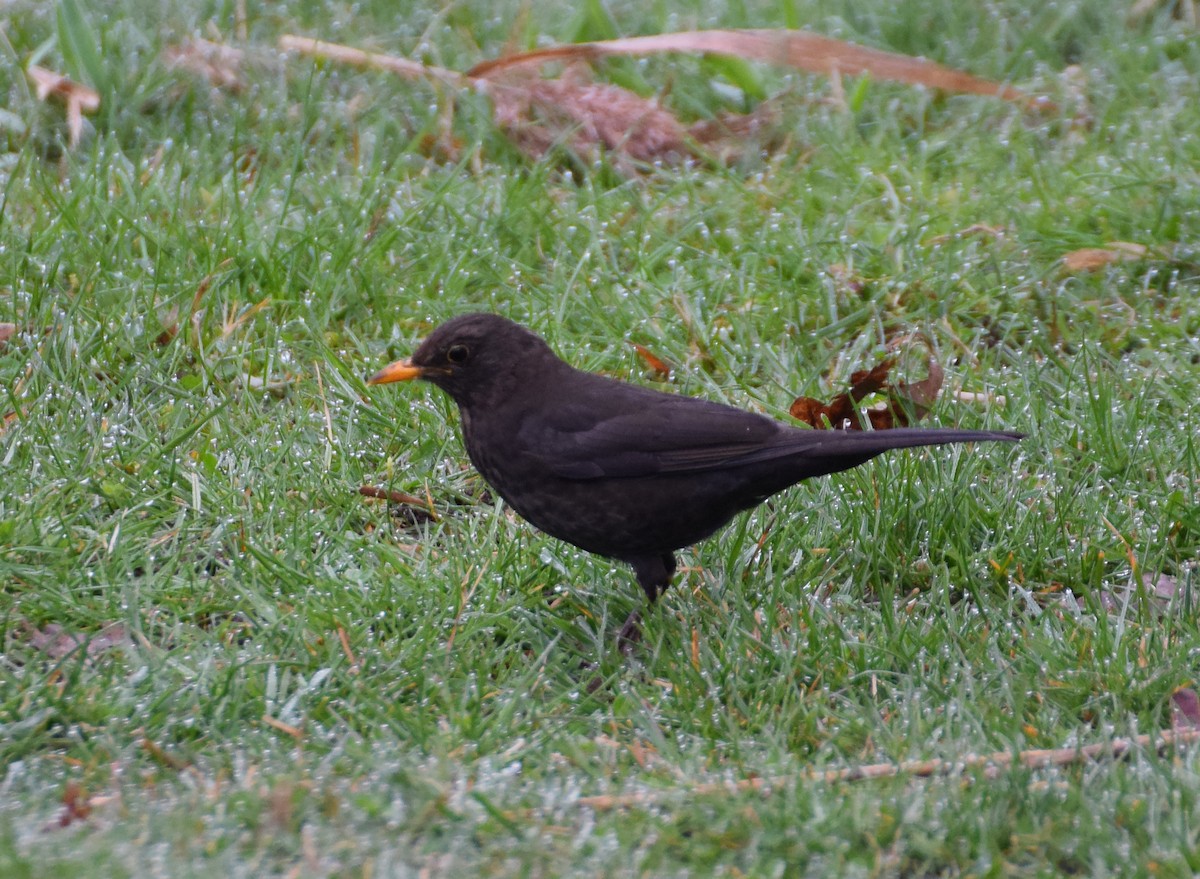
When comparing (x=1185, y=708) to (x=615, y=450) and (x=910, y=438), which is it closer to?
(x=910, y=438)

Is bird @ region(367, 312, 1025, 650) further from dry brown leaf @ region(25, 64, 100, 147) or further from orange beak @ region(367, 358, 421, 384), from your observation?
dry brown leaf @ region(25, 64, 100, 147)

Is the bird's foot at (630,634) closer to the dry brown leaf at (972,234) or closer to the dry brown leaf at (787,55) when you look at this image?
the dry brown leaf at (972,234)

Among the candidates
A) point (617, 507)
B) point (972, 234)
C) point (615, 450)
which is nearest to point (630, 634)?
point (617, 507)

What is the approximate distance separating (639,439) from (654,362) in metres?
1.17

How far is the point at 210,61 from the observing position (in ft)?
21.4

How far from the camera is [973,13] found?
736 centimetres

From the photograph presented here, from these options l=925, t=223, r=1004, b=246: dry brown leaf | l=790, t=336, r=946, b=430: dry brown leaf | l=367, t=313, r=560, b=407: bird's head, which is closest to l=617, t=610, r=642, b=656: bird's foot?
l=367, t=313, r=560, b=407: bird's head

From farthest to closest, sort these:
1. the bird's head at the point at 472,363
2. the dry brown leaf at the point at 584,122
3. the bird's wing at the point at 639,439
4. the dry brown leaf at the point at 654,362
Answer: the dry brown leaf at the point at 584,122 < the dry brown leaf at the point at 654,362 < the bird's head at the point at 472,363 < the bird's wing at the point at 639,439

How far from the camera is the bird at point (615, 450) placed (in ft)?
12.5

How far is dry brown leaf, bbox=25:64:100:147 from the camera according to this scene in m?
6.09

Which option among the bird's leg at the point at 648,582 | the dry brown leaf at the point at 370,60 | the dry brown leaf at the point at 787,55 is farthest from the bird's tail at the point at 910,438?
the dry brown leaf at the point at 370,60

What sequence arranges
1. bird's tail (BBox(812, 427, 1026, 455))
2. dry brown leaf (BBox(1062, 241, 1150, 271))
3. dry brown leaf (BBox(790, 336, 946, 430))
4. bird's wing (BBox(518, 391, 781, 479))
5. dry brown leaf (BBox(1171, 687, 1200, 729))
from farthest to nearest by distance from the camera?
dry brown leaf (BBox(1062, 241, 1150, 271))
dry brown leaf (BBox(790, 336, 946, 430))
bird's wing (BBox(518, 391, 781, 479))
bird's tail (BBox(812, 427, 1026, 455))
dry brown leaf (BBox(1171, 687, 1200, 729))

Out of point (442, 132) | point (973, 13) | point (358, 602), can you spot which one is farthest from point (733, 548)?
point (973, 13)

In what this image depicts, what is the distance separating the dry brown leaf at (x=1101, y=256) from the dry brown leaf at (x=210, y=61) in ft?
11.6
